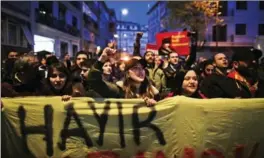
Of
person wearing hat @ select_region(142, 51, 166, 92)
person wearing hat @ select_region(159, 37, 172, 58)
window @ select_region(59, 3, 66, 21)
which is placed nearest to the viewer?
person wearing hat @ select_region(142, 51, 166, 92)

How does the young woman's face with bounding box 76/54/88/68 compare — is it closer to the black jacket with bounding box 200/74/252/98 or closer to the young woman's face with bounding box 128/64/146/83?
the young woman's face with bounding box 128/64/146/83

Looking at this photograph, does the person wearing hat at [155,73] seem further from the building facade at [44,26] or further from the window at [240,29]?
the window at [240,29]

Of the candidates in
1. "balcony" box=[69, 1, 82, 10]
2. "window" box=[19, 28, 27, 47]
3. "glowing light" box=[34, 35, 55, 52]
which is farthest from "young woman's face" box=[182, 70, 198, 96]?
"balcony" box=[69, 1, 82, 10]

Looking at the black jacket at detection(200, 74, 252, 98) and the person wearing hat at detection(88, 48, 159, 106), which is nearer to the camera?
the person wearing hat at detection(88, 48, 159, 106)

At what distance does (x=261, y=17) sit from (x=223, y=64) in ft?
150

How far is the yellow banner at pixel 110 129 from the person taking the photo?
16.1 feet

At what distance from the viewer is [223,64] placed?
6.34m

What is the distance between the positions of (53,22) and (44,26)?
13.0 feet

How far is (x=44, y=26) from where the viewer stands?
33.1 m

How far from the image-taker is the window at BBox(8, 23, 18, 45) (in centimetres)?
2511

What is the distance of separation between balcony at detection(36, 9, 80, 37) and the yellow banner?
90.2 feet

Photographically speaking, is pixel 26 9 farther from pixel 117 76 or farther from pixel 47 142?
pixel 47 142

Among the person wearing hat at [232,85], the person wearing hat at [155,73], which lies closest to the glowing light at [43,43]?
the person wearing hat at [155,73]

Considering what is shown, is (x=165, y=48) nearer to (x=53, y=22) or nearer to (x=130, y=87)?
(x=130, y=87)
